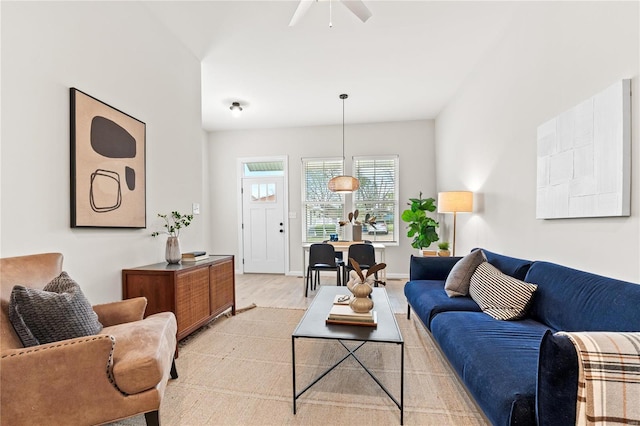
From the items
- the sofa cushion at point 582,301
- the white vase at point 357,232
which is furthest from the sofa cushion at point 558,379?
the white vase at point 357,232

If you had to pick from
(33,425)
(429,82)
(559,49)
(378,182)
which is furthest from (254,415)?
(378,182)

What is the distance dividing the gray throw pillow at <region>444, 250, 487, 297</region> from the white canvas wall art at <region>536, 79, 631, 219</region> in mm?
616

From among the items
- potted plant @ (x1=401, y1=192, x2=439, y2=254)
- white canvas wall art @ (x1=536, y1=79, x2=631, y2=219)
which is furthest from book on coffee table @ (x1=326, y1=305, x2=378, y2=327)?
potted plant @ (x1=401, y1=192, x2=439, y2=254)

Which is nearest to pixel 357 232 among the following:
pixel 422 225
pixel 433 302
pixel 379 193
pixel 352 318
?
pixel 422 225

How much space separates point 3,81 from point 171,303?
5.52 feet

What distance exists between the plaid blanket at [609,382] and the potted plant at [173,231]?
110 inches

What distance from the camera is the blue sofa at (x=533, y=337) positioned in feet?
3.01

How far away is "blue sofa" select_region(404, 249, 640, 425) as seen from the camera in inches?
36.2

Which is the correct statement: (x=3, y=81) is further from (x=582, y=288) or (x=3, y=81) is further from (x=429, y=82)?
(x=429, y=82)

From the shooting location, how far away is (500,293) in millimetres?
2025

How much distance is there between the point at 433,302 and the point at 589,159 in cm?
137

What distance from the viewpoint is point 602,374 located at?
86 centimetres

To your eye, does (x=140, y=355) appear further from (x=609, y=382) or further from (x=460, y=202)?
(x=460, y=202)

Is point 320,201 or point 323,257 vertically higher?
point 320,201
